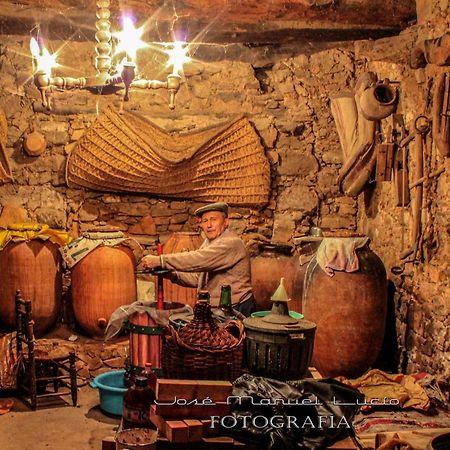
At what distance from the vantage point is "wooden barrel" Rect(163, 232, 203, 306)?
20.2 ft

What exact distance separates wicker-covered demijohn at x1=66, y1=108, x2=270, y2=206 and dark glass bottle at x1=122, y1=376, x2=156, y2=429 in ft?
12.9

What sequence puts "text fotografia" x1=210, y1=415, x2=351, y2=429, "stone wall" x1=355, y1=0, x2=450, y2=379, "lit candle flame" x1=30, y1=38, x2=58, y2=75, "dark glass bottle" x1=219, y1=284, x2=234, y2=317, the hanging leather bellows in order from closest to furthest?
"text fotografia" x1=210, y1=415, x2=351, y2=429 < "dark glass bottle" x1=219, y1=284, x2=234, y2=317 < "lit candle flame" x1=30, y1=38, x2=58, y2=75 < "stone wall" x1=355, y1=0, x2=450, y2=379 < the hanging leather bellows

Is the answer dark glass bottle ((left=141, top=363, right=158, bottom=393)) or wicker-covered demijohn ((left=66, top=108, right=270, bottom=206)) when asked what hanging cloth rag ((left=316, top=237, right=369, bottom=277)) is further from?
dark glass bottle ((left=141, top=363, right=158, bottom=393))

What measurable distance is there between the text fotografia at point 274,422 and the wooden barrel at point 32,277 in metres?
3.64

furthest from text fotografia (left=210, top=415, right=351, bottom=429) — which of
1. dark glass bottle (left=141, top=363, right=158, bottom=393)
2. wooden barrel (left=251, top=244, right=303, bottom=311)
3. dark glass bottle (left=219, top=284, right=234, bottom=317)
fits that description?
wooden barrel (left=251, top=244, right=303, bottom=311)

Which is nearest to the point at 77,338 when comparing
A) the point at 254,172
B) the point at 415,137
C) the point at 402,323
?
the point at 254,172

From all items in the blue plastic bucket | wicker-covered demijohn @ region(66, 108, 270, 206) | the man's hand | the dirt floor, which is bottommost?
the dirt floor

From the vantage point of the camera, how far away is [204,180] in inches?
261

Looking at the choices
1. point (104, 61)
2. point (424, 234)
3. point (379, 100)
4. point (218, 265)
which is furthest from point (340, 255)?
point (104, 61)

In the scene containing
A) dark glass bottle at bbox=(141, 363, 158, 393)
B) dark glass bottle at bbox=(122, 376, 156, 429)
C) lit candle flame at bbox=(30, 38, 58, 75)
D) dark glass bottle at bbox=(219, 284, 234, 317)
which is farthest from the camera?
lit candle flame at bbox=(30, 38, 58, 75)

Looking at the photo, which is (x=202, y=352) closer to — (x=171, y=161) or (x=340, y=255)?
(x=340, y=255)

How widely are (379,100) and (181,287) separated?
2.47 meters

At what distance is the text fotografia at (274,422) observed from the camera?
259 centimetres

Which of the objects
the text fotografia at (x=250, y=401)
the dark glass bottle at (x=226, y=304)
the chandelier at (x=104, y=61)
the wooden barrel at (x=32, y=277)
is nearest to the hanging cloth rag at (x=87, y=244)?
the wooden barrel at (x=32, y=277)
